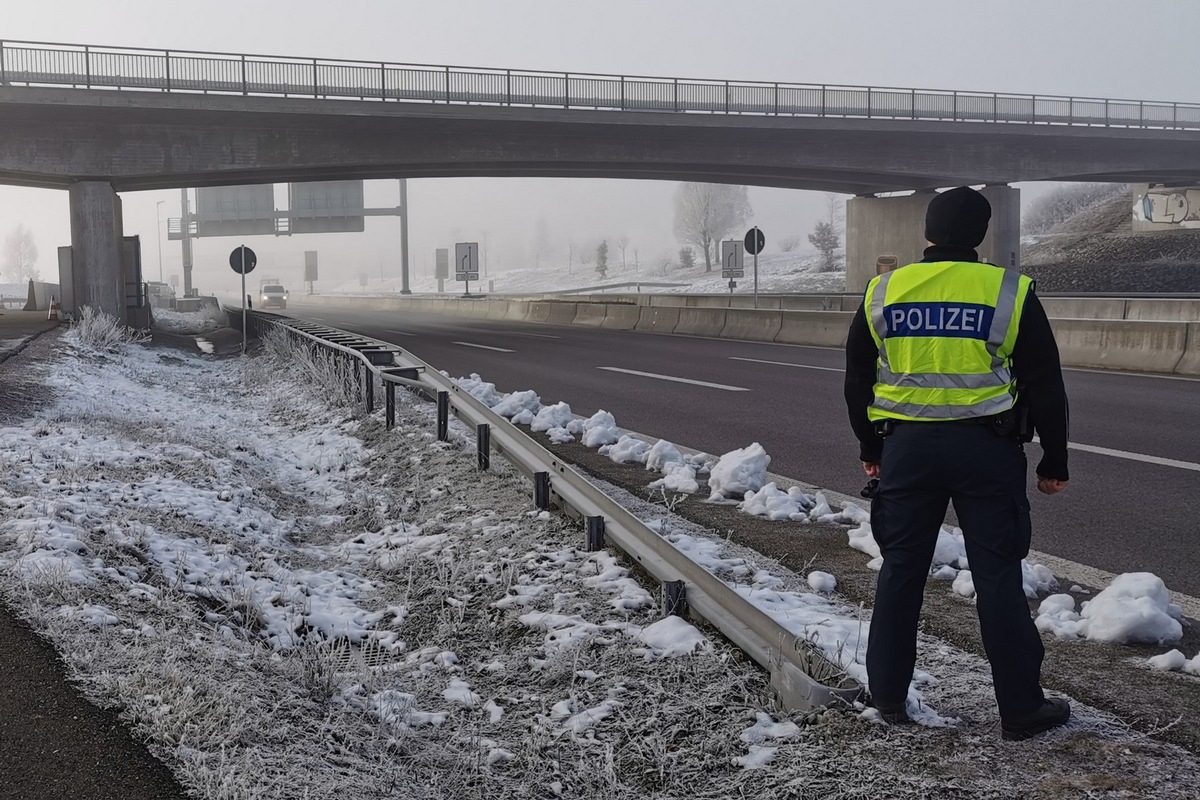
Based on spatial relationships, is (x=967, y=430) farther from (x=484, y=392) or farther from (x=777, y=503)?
(x=484, y=392)

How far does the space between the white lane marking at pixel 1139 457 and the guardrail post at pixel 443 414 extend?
16.0 ft

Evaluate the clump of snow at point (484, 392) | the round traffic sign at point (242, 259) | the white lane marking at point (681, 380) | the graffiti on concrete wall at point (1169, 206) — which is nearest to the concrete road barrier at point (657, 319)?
the round traffic sign at point (242, 259)

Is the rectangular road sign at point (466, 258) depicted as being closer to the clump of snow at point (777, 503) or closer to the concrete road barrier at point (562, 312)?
the concrete road barrier at point (562, 312)

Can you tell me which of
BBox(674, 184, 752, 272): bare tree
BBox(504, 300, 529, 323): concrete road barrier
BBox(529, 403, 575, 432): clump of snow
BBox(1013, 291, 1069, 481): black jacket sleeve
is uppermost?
BBox(674, 184, 752, 272): bare tree

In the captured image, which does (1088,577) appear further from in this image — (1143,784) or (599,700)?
(599,700)

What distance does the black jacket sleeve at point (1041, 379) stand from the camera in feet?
10.5

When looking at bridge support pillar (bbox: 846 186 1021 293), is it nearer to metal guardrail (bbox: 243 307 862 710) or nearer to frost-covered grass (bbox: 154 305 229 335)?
frost-covered grass (bbox: 154 305 229 335)

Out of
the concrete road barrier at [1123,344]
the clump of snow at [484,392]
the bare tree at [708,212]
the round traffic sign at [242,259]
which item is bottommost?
the clump of snow at [484,392]

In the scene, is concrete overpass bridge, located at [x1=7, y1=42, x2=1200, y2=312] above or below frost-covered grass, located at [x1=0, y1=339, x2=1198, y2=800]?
above

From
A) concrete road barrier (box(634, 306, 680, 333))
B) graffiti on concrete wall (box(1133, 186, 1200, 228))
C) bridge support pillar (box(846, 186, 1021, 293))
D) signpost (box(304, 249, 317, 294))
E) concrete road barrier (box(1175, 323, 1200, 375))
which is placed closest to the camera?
concrete road barrier (box(1175, 323, 1200, 375))

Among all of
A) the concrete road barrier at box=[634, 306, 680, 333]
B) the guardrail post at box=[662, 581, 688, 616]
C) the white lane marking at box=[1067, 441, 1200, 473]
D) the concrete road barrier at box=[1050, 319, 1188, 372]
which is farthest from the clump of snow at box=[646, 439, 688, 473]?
the concrete road barrier at box=[634, 306, 680, 333]

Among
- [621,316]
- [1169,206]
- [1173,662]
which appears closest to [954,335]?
[1173,662]

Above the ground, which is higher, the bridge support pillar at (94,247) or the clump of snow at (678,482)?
the bridge support pillar at (94,247)

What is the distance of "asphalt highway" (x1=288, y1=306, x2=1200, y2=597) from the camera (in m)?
5.92
